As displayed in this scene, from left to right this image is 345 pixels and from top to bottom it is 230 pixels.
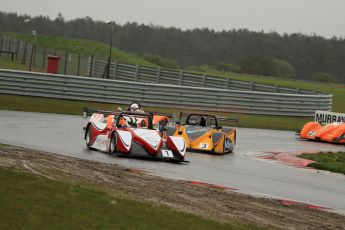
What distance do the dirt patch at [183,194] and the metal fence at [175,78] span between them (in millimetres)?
27421

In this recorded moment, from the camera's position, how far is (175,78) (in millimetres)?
46625

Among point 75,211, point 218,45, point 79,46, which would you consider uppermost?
point 218,45

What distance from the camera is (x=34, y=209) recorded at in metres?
8.50

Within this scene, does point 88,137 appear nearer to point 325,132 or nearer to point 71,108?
point 325,132

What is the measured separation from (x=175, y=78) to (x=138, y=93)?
47.3 ft

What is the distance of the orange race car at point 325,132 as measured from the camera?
2644 cm

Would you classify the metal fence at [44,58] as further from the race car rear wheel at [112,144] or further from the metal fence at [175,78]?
the race car rear wheel at [112,144]

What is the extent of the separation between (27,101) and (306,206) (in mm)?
20918

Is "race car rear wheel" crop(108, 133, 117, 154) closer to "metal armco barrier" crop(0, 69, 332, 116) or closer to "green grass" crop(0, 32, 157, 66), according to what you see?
"metal armco barrier" crop(0, 69, 332, 116)

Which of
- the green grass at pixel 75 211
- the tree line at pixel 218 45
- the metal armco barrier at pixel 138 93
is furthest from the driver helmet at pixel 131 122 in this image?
the tree line at pixel 218 45

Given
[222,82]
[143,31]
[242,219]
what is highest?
[143,31]

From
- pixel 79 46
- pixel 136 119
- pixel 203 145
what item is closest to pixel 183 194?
pixel 136 119

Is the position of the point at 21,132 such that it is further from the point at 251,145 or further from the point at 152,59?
the point at 152,59

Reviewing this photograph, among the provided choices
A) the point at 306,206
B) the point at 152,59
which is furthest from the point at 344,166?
the point at 152,59
